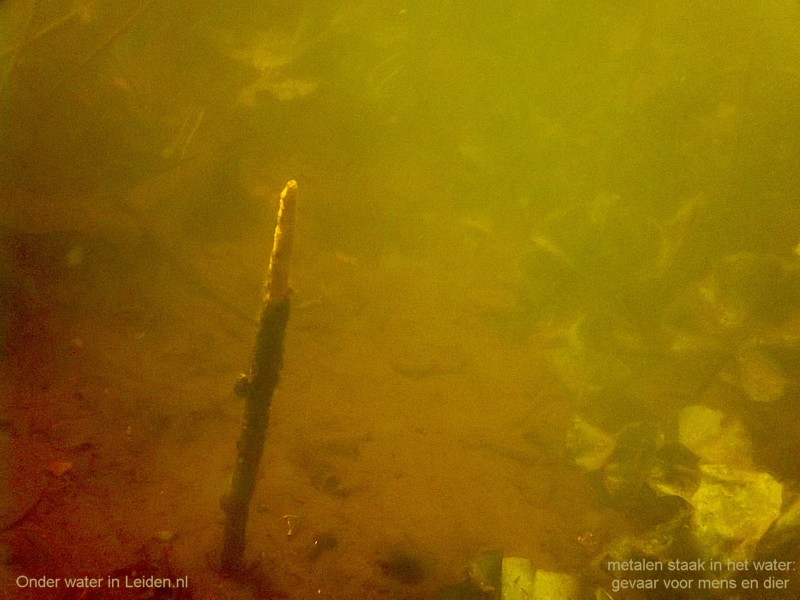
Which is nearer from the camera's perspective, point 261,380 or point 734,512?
point 261,380

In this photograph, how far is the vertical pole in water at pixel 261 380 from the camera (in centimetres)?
289

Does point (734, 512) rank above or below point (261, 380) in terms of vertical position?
below

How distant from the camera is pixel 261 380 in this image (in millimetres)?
3334

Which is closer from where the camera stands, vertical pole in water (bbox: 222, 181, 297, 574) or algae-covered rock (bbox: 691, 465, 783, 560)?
vertical pole in water (bbox: 222, 181, 297, 574)

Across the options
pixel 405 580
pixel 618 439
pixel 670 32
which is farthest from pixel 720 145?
pixel 405 580

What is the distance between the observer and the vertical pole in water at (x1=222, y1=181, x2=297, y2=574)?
2.89 metres

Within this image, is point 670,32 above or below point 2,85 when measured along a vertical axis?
above

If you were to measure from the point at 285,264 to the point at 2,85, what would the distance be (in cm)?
623

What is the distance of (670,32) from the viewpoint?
8289 mm

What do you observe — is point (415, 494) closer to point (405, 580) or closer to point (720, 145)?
point (405, 580)

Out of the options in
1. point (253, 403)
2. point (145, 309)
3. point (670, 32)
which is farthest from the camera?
point (670, 32)

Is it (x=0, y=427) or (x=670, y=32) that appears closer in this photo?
(x=0, y=427)

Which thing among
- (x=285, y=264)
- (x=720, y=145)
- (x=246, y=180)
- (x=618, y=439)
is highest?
(x=246, y=180)

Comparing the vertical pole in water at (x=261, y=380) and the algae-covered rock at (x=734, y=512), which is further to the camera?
the algae-covered rock at (x=734, y=512)
